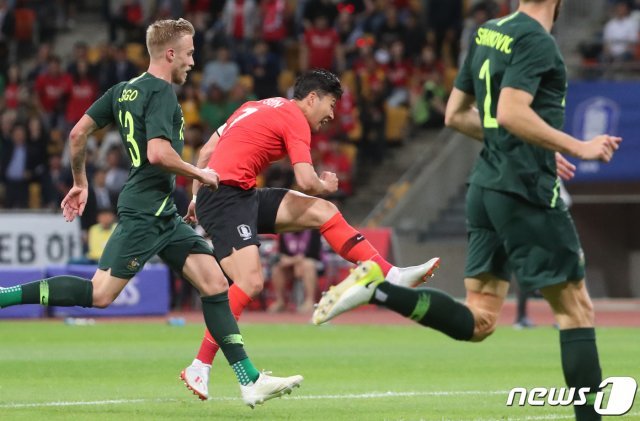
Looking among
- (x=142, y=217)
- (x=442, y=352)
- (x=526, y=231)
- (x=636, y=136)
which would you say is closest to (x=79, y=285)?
(x=142, y=217)

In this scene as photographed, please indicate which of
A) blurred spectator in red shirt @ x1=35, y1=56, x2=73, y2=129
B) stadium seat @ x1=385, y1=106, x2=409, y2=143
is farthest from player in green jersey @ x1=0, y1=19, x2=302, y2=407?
blurred spectator in red shirt @ x1=35, y1=56, x2=73, y2=129

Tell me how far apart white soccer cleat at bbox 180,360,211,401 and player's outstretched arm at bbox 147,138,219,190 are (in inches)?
47.2

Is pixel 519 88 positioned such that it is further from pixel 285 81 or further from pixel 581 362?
pixel 285 81

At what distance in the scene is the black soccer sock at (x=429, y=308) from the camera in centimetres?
713

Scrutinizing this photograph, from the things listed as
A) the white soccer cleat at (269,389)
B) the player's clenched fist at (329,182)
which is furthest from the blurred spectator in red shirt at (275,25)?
the white soccer cleat at (269,389)

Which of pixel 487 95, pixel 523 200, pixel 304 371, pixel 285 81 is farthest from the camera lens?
pixel 285 81

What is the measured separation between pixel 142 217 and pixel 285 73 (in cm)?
1819

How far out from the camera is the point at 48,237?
2172cm

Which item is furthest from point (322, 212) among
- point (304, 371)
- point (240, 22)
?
point (240, 22)

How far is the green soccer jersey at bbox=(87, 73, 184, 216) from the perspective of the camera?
29.1 ft

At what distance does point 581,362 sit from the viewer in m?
6.87

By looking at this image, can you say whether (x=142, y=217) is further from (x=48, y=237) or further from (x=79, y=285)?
(x=48, y=237)

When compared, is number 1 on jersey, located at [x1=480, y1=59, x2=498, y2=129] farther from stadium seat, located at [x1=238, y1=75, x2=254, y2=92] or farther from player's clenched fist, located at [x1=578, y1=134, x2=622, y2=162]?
stadium seat, located at [x1=238, y1=75, x2=254, y2=92]

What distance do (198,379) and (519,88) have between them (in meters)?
3.26
